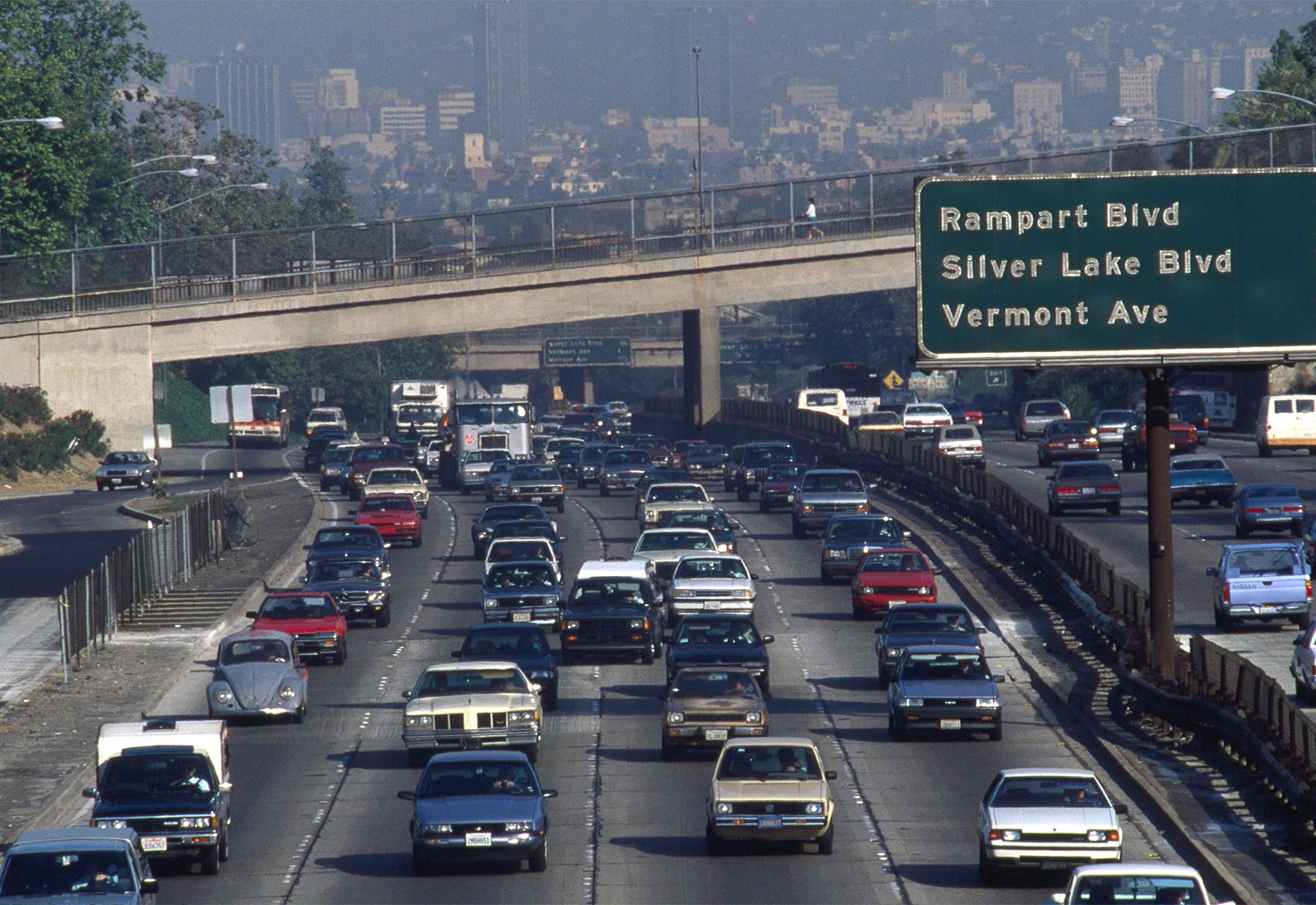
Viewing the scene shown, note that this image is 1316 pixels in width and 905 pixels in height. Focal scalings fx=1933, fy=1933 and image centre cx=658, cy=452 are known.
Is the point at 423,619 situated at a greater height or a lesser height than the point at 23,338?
lesser

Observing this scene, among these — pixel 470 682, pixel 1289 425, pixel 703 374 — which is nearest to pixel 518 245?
pixel 703 374

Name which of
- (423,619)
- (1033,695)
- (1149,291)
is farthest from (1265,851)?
(423,619)

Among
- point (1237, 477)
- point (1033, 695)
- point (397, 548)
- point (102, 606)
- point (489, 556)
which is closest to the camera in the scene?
point (1033, 695)

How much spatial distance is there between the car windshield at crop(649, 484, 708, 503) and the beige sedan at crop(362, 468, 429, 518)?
925cm

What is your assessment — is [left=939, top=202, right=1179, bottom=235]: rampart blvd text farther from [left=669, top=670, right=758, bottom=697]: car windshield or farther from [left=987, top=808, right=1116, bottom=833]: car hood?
[left=987, top=808, right=1116, bottom=833]: car hood

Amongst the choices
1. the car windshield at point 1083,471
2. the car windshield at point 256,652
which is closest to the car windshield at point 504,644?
the car windshield at point 256,652

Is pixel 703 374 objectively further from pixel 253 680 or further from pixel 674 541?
pixel 253 680

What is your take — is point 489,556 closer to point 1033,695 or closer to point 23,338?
point 1033,695

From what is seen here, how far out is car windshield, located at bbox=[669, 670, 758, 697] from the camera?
99.5 ft

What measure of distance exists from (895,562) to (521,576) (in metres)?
8.62

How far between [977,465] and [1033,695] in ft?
113

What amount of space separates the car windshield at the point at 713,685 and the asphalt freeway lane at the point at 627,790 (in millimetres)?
1197

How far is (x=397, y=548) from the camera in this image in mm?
58406

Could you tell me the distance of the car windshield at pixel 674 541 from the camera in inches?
1909
